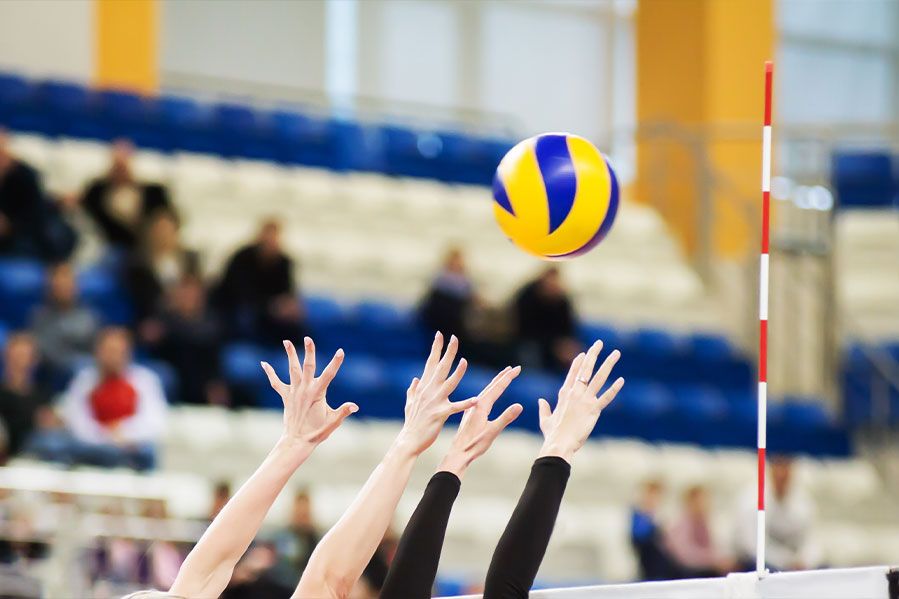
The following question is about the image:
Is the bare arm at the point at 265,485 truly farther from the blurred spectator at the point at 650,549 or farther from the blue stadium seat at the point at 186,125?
the blue stadium seat at the point at 186,125

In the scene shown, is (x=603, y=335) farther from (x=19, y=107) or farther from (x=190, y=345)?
(x=19, y=107)

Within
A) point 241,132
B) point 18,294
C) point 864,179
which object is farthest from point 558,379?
point 864,179

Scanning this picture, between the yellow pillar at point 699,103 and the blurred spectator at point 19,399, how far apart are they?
7.60m

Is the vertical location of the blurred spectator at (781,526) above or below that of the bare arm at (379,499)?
below

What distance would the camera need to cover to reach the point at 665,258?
12930 millimetres

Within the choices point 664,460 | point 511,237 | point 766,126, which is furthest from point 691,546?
point 766,126

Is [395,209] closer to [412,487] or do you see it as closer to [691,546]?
[412,487]

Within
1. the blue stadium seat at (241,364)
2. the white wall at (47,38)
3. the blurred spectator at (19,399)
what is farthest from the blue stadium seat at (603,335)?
the white wall at (47,38)

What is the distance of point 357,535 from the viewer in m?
2.87

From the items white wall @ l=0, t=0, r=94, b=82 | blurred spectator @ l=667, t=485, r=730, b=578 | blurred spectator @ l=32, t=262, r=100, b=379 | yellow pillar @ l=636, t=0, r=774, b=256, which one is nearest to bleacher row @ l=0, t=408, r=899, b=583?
blurred spectator @ l=667, t=485, r=730, b=578

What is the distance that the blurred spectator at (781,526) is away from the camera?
871 cm

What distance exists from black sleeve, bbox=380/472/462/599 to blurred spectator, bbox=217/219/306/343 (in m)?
6.75

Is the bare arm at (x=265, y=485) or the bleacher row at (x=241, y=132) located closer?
the bare arm at (x=265, y=485)

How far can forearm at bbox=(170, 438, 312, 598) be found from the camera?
9.65ft
